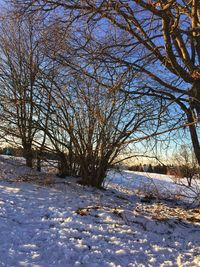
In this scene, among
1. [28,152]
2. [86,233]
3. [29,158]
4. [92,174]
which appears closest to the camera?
[86,233]

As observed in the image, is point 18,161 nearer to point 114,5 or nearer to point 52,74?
point 52,74

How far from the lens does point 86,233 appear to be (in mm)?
4820

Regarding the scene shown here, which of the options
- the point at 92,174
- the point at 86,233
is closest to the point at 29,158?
the point at 92,174

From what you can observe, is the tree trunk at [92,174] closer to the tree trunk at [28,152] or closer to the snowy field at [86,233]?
the snowy field at [86,233]

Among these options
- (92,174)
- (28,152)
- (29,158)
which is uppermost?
(28,152)

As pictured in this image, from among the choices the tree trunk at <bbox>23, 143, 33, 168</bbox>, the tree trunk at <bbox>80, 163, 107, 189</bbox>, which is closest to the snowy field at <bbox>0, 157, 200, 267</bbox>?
the tree trunk at <bbox>80, 163, 107, 189</bbox>

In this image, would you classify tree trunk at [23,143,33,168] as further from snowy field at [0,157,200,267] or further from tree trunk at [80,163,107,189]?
snowy field at [0,157,200,267]

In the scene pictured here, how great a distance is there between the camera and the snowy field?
12.8 feet

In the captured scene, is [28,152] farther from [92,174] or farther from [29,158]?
[92,174]

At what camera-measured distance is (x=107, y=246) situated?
441 cm

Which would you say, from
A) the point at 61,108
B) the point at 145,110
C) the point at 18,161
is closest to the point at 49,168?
the point at 18,161

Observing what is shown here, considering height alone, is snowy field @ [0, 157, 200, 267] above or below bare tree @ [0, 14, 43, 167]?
below

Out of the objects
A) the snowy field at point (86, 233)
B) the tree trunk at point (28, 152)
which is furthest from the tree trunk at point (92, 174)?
the tree trunk at point (28, 152)

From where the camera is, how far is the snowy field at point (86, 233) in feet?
12.8
